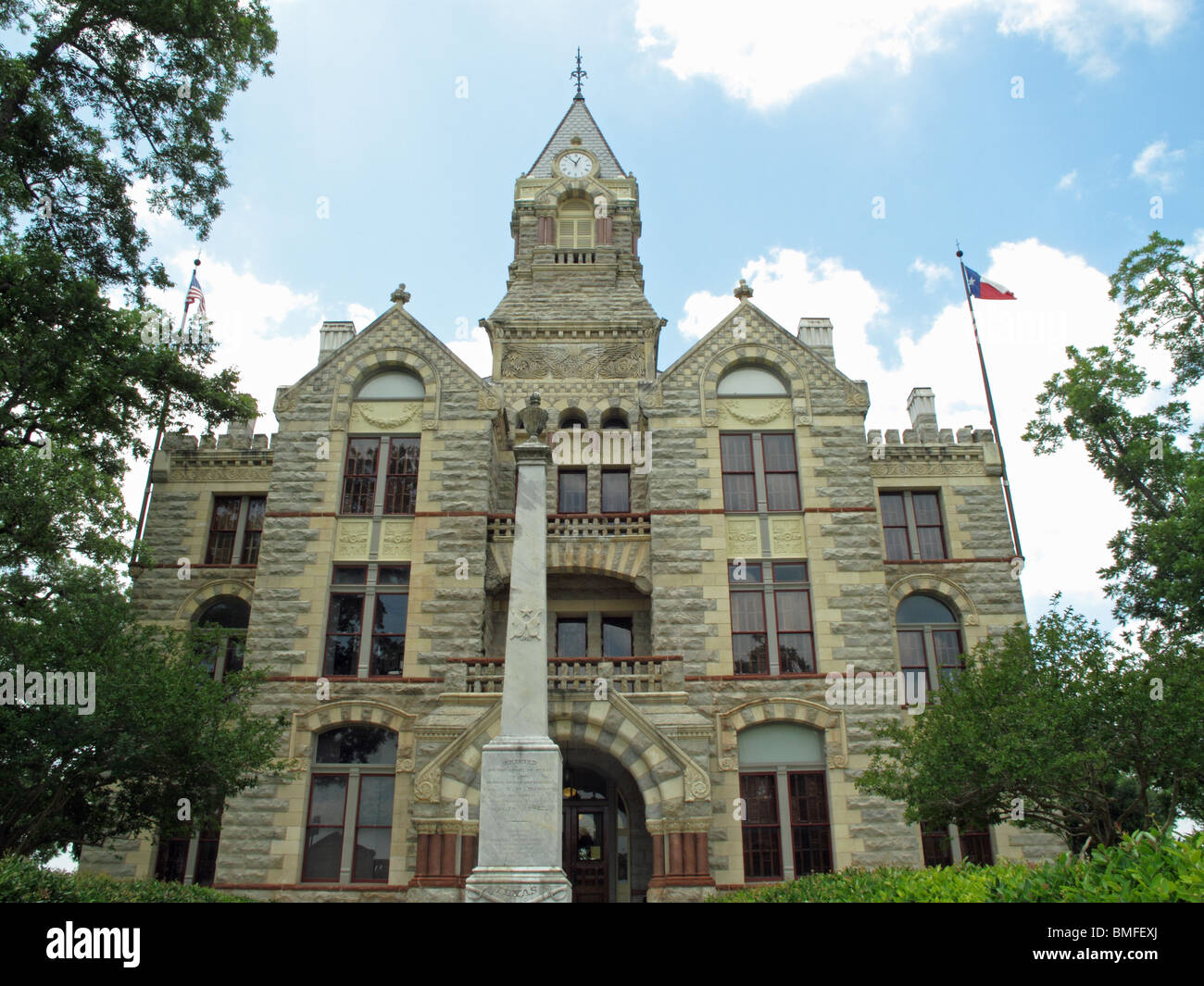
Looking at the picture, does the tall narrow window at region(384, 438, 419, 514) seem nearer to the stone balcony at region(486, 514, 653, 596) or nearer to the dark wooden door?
the stone balcony at region(486, 514, 653, 596)

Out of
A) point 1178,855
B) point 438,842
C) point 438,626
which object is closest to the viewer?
point 1178,855

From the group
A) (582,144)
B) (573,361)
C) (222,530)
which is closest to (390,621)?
(222,530)

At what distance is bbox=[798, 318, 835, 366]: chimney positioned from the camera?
28.0m

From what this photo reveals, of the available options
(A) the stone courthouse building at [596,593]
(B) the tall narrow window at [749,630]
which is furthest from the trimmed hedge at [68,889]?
(B) the tall narrow window at [749,630]

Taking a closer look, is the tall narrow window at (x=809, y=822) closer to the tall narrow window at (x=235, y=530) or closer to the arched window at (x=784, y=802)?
the arched window at (x=784, y=802)

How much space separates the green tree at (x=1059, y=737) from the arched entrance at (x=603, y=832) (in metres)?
7.76

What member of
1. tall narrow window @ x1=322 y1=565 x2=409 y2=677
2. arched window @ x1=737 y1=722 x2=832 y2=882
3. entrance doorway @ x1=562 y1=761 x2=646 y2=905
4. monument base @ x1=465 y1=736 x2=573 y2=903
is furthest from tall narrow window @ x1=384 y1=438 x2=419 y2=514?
arched window @ x1=737 y1=722 x2=832 y2=882

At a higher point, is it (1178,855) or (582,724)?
(582,724)

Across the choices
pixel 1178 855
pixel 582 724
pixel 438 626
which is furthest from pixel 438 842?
pixel 1178 855

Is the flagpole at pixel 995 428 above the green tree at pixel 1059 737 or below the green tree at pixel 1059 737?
above

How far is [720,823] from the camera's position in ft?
68.1

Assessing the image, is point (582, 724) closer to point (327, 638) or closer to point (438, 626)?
point (438, 626)

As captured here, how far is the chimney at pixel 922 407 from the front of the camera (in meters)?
28.8
